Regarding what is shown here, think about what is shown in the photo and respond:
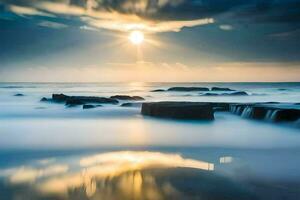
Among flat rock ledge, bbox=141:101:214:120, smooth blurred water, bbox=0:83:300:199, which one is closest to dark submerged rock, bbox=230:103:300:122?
smooth blurred water, bbox=0:83:300:199

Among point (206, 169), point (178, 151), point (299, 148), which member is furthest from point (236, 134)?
point (206, 169)

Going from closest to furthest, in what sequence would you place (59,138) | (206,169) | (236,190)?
Answer: (236,190) → (206,169) → (59,138)

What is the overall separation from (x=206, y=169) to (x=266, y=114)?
13581 millimetres

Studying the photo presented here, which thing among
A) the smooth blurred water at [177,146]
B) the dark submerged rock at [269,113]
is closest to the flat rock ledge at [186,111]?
the smooth blurred water at [177,146]

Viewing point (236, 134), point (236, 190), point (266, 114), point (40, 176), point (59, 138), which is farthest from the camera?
point (266, 114)

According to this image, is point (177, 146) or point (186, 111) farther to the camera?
point (186, 111)

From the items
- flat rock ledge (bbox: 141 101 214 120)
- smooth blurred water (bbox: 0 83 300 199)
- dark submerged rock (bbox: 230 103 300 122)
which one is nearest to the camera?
smooth blurred water (bbox: 0 83 300 199)

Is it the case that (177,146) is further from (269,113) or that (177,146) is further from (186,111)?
(269,113)

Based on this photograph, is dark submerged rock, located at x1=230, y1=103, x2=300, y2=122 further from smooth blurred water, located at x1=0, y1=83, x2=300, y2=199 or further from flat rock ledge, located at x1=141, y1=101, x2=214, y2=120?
flat rock ledge, located at x1=141, y1=101, x2=214, y2=120

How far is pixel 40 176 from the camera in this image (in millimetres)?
7832

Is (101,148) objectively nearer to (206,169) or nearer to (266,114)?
(206,169)

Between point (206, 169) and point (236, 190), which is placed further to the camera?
point (206, 169)

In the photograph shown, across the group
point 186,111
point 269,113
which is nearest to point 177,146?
point 186,111

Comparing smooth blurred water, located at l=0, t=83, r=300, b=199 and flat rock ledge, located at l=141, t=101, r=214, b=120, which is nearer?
smooth blurred water, located at l=0, t=83, r=300, b=199
